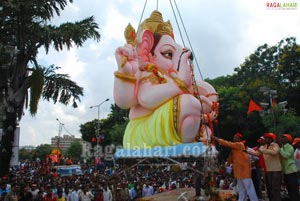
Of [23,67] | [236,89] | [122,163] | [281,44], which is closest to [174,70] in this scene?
[122,163]

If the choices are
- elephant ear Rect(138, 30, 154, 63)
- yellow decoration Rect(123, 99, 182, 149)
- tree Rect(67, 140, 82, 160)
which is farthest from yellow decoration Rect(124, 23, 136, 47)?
tree Rect(67, 140, 82, 160)

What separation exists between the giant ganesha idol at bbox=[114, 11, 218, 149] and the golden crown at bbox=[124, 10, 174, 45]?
45mm

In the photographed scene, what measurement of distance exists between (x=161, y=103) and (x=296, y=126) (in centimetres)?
1142

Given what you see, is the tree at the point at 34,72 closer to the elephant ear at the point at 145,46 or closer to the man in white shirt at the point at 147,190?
the elephant ear at the point at 145,46

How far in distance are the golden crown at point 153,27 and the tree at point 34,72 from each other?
2017 mm

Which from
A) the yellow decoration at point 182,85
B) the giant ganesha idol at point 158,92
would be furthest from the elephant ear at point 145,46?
the yellow decoration at point 182,85

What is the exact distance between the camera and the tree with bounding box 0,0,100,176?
11.0 meters

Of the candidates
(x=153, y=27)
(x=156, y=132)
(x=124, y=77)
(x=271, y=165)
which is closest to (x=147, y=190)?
(x=156, y=132)

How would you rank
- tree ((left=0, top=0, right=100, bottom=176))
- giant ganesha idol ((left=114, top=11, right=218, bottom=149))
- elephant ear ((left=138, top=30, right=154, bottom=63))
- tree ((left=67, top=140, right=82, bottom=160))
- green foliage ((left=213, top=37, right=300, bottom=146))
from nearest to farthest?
tree ((left=0, top=0, right=100, bottom=176)) → giant ganesha idol ((left=114, top=11, right=218, bottom=149)) → elephant ear ((left=138, top=30, right=154, bottom=63)) → green foliage ((left=213, top=37, right=300, bottom=146)) → tree ((left=67, top=140, right=82, bottom=160))

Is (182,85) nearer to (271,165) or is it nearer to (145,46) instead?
(145,46)

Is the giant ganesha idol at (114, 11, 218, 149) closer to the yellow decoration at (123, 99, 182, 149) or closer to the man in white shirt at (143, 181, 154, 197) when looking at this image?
the yellow decoration at (123, 99, 182, 149)

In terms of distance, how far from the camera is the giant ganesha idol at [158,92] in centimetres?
1409

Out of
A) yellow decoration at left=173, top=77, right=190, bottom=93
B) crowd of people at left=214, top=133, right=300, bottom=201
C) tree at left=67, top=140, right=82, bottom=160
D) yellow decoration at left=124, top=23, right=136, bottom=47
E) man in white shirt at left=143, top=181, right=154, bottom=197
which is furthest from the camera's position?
tree at left=67, top=140, right=82, bottom=160

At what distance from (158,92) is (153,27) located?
330cm
